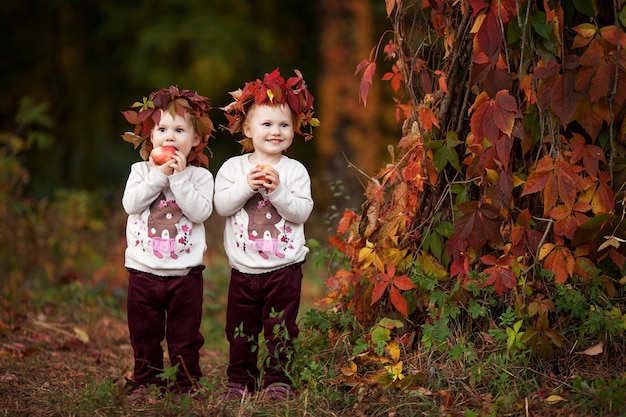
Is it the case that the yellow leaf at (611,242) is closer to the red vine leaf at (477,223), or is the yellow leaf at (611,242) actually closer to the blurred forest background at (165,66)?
the red vine leaf at (477,223)

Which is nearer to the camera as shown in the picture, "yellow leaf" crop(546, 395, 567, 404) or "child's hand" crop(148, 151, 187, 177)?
"yellow leaf" crop(546, 395, 567, 404)

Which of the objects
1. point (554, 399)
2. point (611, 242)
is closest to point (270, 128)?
point (611, 242)

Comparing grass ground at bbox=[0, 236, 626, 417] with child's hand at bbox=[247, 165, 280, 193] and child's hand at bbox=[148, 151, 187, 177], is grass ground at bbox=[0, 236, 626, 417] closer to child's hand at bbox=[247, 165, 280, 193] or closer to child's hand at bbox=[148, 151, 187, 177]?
child's hand at bbox=[247, 165, 280, 193]

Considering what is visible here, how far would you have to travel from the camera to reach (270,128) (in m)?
3.62

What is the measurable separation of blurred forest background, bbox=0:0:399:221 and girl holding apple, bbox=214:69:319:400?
788cm

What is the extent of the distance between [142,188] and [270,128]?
0.64 m

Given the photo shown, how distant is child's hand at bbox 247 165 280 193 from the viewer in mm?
3473

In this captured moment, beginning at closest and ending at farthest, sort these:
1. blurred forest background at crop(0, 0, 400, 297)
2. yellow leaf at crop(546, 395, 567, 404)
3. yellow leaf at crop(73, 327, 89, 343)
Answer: yellow leaf at crop(546, 395, 567, 404), yellow leaf at crop(73, 327, 89, 343), blurred forest background at crop(0, 0, 400, 297)

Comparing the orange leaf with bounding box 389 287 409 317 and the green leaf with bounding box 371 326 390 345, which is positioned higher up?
the orange leaf with bounding box 389 287 409 317

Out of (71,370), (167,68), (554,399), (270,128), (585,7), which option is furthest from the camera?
(167,68)

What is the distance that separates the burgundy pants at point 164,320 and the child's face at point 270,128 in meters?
0.65

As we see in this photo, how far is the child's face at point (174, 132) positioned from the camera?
360 cm

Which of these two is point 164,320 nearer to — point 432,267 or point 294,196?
point 294,196

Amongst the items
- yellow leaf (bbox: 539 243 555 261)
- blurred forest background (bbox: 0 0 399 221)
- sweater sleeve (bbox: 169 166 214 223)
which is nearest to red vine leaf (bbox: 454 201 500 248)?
yellow leaf (bbox: 539 243 555 261)
